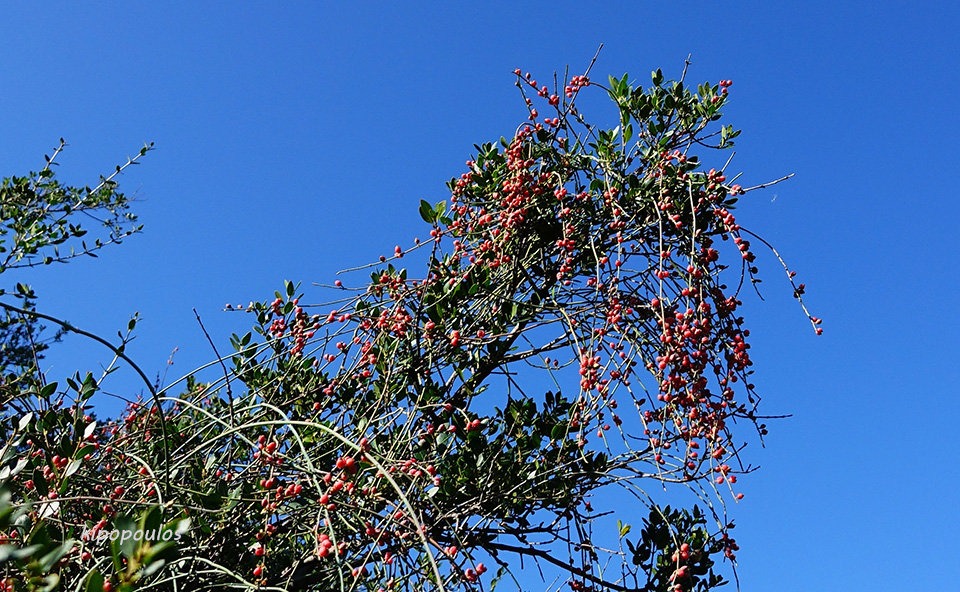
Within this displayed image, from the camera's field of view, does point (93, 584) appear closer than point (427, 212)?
Yes

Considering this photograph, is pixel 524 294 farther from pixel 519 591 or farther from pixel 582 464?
pixel 519 591

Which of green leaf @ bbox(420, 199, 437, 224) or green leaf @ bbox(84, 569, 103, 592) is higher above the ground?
green leaf @ bbox(420, 199, 437, 224)

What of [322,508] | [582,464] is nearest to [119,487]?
[322,508]

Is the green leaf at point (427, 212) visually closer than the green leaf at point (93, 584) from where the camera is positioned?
No

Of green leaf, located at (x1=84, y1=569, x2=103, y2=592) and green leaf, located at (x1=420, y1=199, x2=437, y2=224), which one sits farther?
green leaf, located at (x1=420, y1=199, x2=437, y2=224)

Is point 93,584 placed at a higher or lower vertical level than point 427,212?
lower

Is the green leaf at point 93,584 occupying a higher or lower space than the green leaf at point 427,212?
lower

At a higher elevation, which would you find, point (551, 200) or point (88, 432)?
point (551, 200)

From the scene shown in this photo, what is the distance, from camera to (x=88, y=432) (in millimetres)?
1962

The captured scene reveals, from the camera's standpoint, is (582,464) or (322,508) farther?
(582,464)

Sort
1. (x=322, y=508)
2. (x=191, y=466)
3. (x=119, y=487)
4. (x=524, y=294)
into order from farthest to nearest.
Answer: (x=524, y=294)
(x=191, y=466)
(x=119, y=487)
(x=322, y=508)

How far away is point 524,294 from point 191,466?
120 cm

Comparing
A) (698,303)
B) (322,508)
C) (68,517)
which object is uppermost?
(698,303)

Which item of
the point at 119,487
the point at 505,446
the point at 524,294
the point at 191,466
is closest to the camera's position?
the point at 119,487
